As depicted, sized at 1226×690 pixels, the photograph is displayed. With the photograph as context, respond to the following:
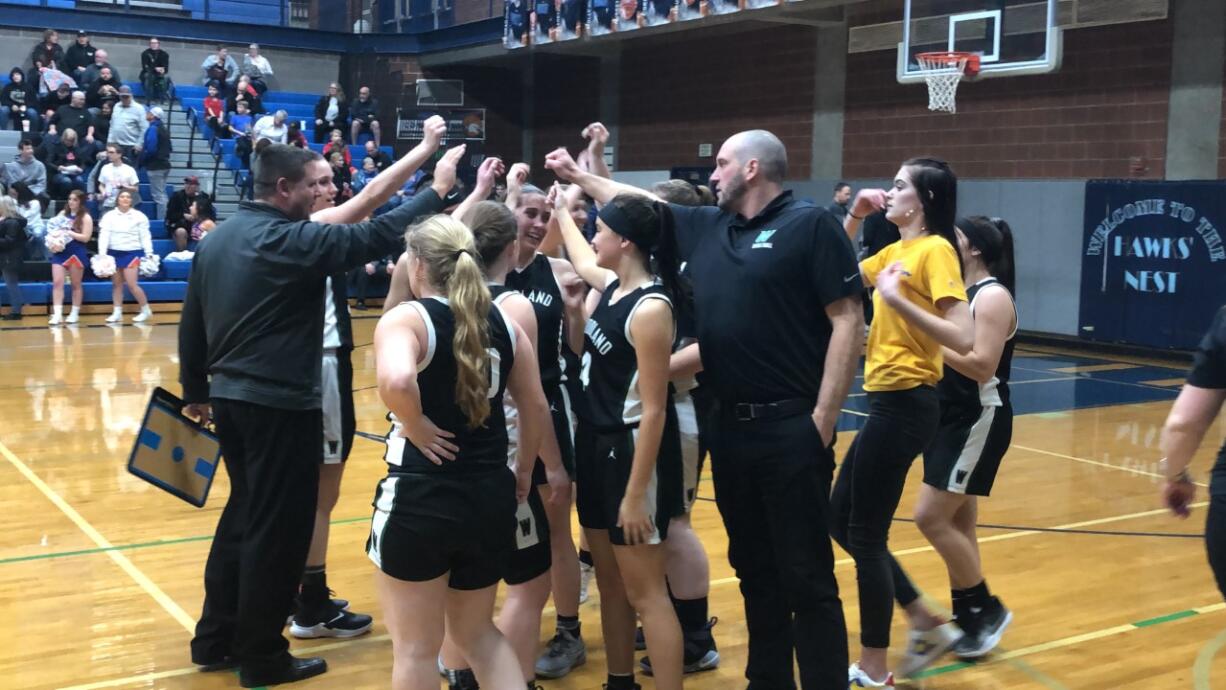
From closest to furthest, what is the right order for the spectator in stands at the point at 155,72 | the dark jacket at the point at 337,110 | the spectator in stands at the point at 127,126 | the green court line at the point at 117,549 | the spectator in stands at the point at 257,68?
the green court line at the point at 117,549 < the spectator in stands at the point at 127,126 < the spectator in stands at the point at 155,72 < the spectator in stands at the point at 257,68 < the dark jacket at the point at 337,110

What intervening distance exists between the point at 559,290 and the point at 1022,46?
10.4 meters

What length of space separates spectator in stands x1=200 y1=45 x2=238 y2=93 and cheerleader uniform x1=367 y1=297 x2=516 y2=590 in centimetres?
2014

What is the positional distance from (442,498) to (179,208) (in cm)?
1674

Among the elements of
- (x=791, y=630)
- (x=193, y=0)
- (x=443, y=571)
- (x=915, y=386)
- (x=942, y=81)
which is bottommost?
(x=791, y=630)

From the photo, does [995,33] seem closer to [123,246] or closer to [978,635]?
[978,635]

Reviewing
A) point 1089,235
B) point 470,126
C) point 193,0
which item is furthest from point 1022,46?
point 193,0

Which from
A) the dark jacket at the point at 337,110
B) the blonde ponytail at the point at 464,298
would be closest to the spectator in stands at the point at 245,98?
the dark jacket at the point at 337,110

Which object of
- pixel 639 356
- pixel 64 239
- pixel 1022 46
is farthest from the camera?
pixel 64 239

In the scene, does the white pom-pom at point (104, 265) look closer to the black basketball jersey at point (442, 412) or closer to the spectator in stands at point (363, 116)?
the spectator in stands at point (363, 116)

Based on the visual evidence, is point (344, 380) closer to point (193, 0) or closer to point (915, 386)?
point (915, 386)

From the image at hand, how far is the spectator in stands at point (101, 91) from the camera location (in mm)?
19547

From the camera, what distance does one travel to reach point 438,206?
A: 14.0 feet

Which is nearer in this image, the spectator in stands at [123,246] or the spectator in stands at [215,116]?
the spectator in stands at [123,246]

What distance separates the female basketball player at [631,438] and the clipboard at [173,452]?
1784 millimetres
